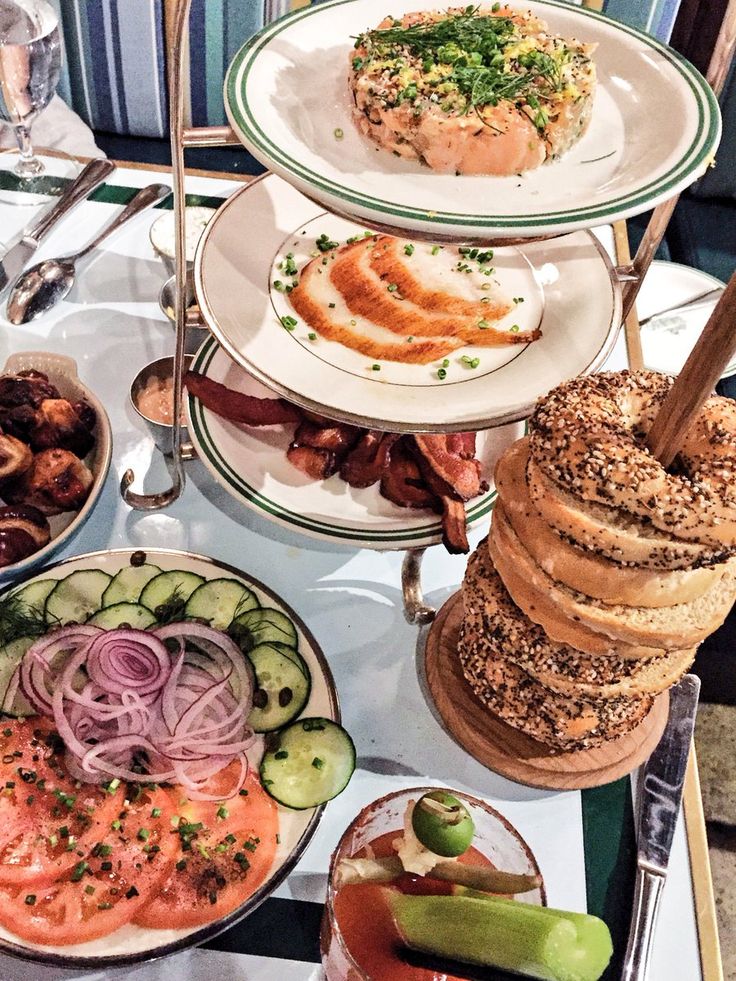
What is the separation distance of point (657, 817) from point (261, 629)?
22.9 inches

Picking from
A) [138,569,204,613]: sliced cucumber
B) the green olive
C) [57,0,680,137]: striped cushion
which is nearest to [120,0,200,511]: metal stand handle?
[138,569,204,613]: sliced cucumber

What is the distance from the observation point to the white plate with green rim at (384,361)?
1.08m

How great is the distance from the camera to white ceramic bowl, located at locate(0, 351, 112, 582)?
117 cm

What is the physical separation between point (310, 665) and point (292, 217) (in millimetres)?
711

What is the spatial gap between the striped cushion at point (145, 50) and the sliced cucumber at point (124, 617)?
1913mm

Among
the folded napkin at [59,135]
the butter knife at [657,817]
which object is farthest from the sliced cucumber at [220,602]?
the folded napkin at [59,135]

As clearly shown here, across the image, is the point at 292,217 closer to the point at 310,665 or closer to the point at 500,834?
the point at 310,665

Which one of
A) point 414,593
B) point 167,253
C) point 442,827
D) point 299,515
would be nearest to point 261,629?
point 299,515

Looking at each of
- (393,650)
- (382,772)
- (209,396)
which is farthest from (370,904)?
(209,396)

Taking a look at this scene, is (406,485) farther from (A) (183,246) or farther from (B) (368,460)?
(A) (183,246)

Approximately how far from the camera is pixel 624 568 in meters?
0.85

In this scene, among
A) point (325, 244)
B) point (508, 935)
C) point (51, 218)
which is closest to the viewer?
point (508, 935)

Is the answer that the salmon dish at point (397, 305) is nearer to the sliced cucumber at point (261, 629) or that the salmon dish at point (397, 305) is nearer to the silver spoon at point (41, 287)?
the sliced cucumber at point (261, 629)

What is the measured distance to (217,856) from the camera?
97cm
